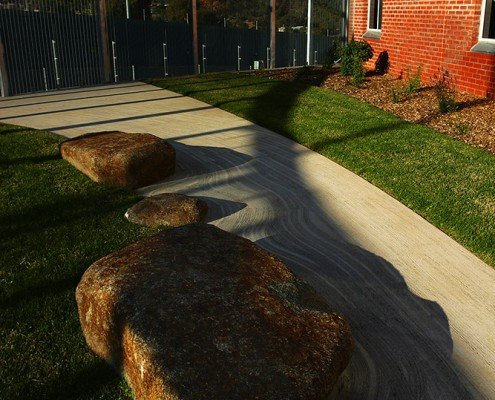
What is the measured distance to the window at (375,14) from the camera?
17.4 m

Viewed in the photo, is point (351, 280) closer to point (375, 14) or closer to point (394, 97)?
point (394, 97)

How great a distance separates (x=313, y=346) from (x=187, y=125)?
811cm

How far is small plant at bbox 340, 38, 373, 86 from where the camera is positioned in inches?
570

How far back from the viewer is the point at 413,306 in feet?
14.9

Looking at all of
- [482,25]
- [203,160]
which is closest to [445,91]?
[482,25]

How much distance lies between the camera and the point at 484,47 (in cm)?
1148

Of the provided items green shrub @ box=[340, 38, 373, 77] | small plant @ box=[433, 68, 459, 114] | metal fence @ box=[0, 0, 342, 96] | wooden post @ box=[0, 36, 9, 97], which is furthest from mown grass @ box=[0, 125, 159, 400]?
green shrub @ box=[340, 38, 373, 77]

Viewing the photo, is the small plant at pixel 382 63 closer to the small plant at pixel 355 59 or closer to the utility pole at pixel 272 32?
the small plant at pixel 355 59

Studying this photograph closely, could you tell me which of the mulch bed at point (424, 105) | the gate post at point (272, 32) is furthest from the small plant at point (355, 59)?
the gate post at point (272, 32)

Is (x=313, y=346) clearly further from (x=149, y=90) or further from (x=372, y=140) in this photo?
(x=149, y=90)

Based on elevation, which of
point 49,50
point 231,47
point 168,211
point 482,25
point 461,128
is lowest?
point 168,211

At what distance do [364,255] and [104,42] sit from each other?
13569 mm

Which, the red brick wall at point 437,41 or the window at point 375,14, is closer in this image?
the red brick wall at point 437,41

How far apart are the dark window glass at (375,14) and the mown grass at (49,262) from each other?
489 inches
